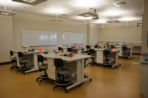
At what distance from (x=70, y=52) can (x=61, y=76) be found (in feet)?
3.58

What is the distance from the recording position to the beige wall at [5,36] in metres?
6.97

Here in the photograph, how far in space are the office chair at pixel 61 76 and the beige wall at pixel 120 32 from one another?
28.8ft

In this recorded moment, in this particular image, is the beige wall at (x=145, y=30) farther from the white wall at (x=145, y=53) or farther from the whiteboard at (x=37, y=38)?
the whiteboard at (x=37, y=38)

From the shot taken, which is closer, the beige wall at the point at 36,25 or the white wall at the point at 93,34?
the beige wall at the point at 36,25

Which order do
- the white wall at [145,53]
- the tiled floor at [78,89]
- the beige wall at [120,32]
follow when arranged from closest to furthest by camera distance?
the white wall at [145,53] → the tiled floor at [78,89] → the beige wall at [120,32]

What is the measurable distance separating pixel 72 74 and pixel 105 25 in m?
9.68

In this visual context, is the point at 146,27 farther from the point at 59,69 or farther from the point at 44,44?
the point at 44,44

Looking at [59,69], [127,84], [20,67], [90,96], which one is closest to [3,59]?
[20,67]

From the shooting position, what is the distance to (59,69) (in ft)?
12.8

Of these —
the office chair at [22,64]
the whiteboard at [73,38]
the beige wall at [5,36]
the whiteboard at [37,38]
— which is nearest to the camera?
the office chair at [22,64]

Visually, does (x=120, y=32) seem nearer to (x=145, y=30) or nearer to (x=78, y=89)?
(x=145, y=30)

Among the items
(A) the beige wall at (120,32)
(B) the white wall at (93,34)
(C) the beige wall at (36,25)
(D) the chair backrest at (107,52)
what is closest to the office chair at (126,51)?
(A) the beige wall at (120,32)

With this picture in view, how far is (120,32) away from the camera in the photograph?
11828mm

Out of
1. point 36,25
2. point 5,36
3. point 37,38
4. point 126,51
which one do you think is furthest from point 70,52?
point 126,51
